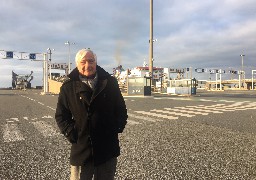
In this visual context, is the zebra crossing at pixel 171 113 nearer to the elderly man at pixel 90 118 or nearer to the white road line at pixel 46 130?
the white road line at pixel 46 130

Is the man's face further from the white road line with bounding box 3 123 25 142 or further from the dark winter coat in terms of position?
the white road line with bounding box 3 123 25 142

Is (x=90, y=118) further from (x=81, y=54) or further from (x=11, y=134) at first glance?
(x=11, y=134)

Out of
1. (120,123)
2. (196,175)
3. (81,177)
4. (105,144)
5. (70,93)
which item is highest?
(70,93)

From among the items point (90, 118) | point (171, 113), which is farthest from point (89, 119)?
point (171, 113)

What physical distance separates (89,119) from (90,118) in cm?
1

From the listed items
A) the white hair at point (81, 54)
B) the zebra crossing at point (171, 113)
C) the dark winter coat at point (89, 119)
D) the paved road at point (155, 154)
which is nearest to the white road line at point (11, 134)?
the paved road at point (155, 154)

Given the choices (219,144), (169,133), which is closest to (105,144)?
(219,144)

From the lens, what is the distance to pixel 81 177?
2746 mm

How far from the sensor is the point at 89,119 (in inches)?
104

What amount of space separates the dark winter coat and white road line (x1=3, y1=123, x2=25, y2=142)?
6.18 metres

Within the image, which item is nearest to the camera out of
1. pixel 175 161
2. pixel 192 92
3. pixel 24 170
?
pixel 24 170

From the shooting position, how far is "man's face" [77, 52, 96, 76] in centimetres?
272

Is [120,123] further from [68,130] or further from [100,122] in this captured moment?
[68,130]

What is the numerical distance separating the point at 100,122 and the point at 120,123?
0.26 metres
